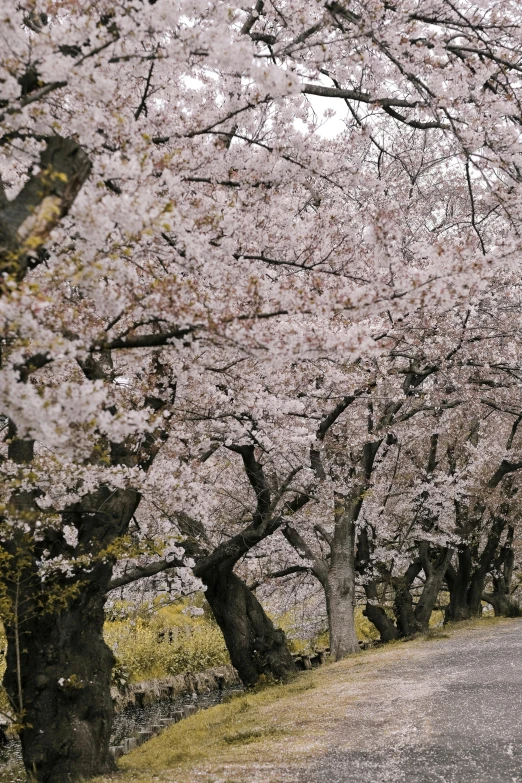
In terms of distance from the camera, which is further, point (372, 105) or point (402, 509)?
point (402, 509)

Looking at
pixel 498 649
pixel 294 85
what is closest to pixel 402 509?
pixel 498 649

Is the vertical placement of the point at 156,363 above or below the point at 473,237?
below

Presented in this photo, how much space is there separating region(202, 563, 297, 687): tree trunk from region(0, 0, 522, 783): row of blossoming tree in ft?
0.18

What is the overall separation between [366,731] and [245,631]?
638 cm

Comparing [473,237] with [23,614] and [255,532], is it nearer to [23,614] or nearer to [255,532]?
[255,532]

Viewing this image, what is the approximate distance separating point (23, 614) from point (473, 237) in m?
8.60

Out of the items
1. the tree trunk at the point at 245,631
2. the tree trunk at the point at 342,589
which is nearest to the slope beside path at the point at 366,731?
the tree trunk at the point at 245,631

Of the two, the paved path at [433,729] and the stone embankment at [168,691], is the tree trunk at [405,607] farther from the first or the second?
the paved path at [433,729]

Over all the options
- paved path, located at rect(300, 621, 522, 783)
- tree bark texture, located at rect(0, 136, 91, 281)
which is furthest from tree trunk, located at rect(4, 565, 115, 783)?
tree bark texture, located at rect(0, 136, 91, 281)

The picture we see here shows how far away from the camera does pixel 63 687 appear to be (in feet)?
24.2

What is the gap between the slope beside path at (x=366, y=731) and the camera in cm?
575

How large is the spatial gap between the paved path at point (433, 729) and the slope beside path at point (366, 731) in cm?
1

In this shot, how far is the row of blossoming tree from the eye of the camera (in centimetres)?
416

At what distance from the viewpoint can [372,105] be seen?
6262 millimetres
